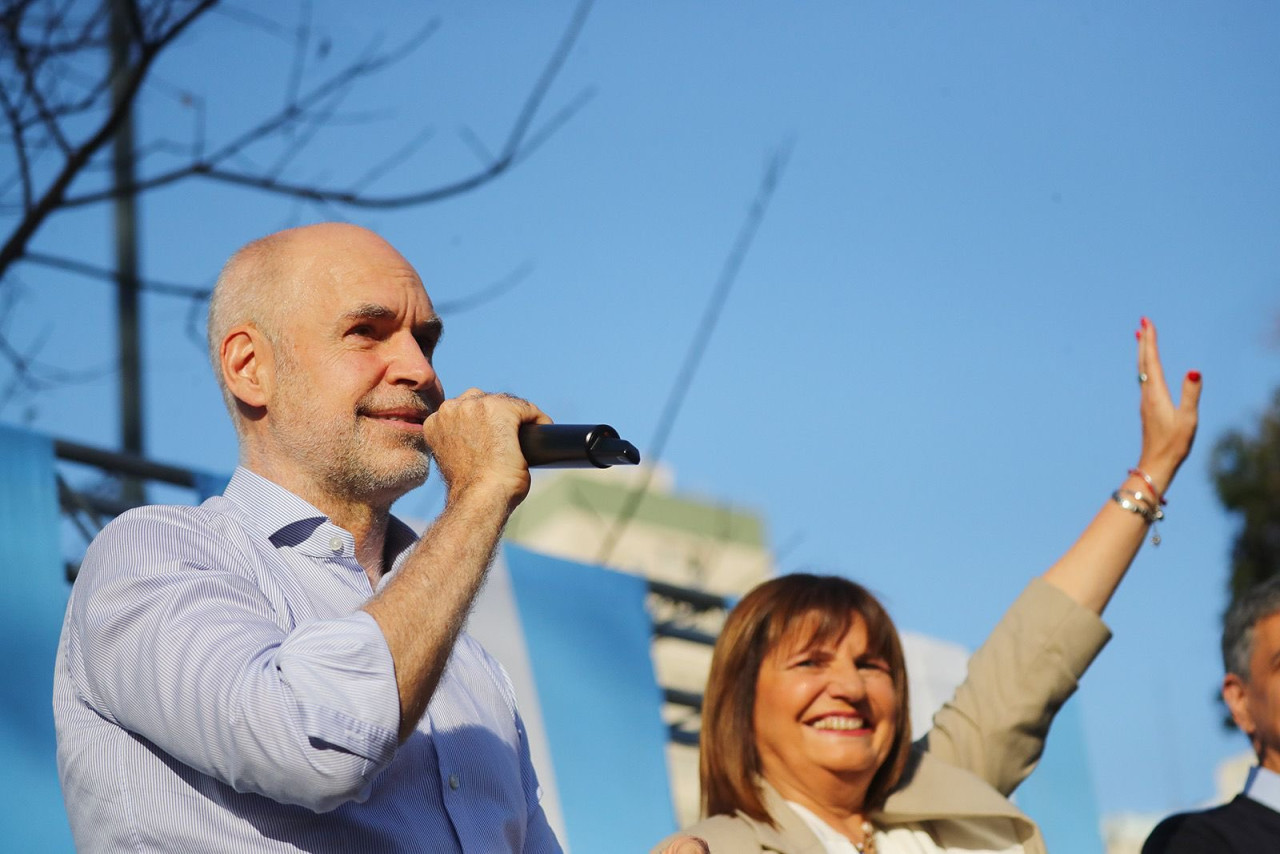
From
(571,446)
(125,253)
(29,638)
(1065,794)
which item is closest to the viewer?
(571,446)

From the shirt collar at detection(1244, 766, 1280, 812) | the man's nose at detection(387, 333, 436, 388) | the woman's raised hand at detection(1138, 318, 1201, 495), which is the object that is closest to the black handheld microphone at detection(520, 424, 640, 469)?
the man's nose at detection(387, 333, 436, 388)

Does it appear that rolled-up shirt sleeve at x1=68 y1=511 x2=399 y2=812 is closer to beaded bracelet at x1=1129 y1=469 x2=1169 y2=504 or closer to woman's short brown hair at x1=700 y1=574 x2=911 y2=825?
woman's short brown hair at x1=700 y1=574 x2=911 y2=825

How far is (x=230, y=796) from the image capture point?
5.90ft

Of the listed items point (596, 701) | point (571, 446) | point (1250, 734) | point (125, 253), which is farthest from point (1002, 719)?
point (125, 253)

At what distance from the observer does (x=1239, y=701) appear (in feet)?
11.8

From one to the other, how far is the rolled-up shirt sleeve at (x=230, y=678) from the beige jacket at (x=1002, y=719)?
171 centimetres

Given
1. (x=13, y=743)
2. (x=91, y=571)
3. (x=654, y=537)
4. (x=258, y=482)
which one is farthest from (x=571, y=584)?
(x=654, y=537)

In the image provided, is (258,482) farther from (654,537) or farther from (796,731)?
(654,537)

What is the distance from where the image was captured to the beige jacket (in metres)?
3.25

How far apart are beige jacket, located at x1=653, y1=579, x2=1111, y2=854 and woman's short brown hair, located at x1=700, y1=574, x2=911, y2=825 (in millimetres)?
74

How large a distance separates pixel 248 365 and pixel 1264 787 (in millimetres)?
2525

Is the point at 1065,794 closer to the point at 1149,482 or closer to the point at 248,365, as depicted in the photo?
the point at 1149,482

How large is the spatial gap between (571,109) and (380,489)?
273 cm

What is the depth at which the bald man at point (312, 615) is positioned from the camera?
5.42 feet
